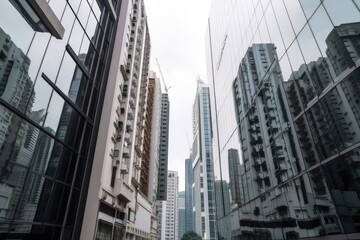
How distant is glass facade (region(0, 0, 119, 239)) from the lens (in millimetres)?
9922

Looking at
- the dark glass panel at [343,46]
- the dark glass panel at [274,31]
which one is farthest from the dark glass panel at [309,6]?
the dark glass panel at [274,31]

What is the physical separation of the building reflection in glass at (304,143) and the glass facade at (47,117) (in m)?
14.5

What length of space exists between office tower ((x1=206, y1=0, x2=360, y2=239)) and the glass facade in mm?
14517

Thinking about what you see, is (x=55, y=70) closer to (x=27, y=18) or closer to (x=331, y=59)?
(x=27, y=18)

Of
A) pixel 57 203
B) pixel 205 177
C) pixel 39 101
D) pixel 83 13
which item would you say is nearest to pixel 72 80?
pixel 39 101

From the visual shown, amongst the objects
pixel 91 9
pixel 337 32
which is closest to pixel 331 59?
pixel 337 32

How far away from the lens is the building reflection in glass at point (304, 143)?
10539 millimetres

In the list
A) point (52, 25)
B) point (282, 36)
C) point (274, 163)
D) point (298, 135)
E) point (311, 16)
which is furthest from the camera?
point (274, 163)

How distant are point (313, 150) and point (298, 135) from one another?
5.36 ft

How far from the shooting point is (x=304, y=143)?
14.0 meters

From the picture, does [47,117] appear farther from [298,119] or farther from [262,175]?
[262,175]

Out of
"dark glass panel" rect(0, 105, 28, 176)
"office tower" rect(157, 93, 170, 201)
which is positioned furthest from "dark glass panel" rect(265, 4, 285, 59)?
"office tower" rect(157, 93, 170, 201)

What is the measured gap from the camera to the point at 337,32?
36.3 feet

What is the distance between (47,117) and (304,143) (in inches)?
596
